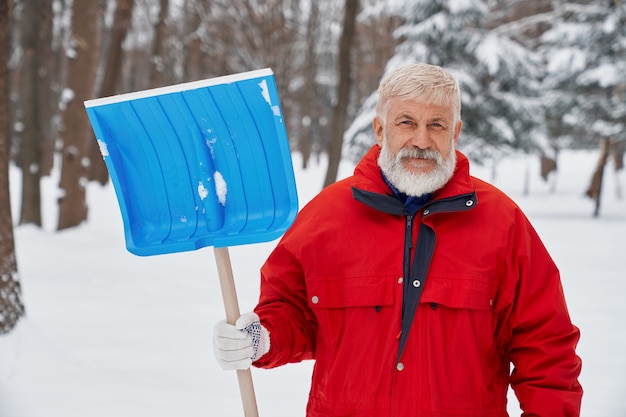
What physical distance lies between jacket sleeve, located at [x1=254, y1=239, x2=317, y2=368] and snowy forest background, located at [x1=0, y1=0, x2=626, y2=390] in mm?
3156

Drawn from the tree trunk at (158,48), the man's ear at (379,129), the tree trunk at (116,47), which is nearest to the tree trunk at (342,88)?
the tree trunk at (116,47)

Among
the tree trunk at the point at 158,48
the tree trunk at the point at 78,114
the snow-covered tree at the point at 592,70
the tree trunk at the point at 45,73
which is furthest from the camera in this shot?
the tree trunk at the point at 158,48

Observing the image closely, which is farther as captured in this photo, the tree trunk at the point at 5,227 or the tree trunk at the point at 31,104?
the tree trunk at the point at 31,104

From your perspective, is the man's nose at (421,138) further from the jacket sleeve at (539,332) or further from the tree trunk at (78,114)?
the tree trunk at (78,114)

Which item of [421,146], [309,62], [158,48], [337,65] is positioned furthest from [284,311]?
[309,62]

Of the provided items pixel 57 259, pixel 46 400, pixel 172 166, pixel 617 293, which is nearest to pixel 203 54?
pixel 57 259

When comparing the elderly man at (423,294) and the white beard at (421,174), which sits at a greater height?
the white beard at (421,174)

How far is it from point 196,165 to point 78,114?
9.16 m

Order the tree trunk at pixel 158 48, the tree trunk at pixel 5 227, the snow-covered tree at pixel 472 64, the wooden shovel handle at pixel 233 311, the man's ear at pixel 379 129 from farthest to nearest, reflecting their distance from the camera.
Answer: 1. the tree trunk at pixel 158 48
2. the snow-covered tree at pixel 472 64
3. the tree trunk at pixel 5 227
4. the man's ear at pixel 379 129
5. the wooden shovel handle at pixel 233 311

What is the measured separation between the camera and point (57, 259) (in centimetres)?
859

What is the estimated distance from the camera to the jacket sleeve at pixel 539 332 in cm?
190

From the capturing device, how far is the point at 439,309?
6.37ft

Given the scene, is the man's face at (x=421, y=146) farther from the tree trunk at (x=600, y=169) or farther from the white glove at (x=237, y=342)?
the tree trunk at (x=600, y=169)

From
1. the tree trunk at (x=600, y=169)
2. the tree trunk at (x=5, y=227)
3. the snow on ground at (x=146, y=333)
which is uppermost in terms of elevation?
the tree trunk at (x=5, y=227)
